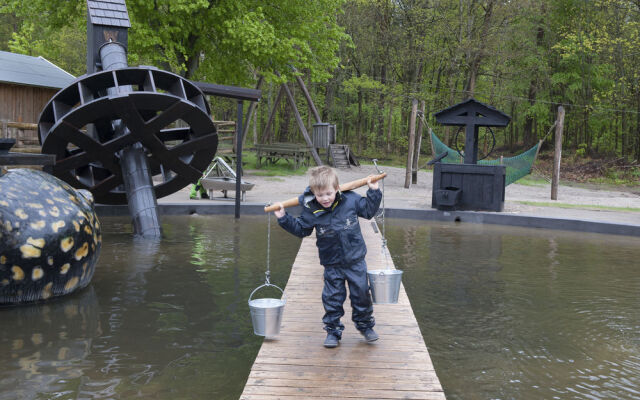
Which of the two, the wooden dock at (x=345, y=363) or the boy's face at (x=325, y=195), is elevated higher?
the boy's face at (x=325, y=195)

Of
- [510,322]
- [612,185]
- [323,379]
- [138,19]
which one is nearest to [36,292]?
[323,379]

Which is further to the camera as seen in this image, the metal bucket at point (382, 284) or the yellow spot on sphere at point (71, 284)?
the yellow spot on sphere at point (71, 284)

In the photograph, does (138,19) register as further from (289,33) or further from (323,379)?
(323,379)

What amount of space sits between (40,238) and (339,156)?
85.7 ft

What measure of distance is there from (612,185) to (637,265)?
2022cm

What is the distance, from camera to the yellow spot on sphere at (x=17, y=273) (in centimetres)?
697

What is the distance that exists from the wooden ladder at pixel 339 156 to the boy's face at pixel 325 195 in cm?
2690

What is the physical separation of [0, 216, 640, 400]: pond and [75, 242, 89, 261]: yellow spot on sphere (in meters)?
0.55

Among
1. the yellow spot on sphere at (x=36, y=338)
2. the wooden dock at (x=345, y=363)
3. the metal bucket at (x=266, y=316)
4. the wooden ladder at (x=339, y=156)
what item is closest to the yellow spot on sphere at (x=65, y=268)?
the yellow spot on sphere at (x=36, y=338)

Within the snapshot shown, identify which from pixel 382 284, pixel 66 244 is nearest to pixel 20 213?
pixel 66 244

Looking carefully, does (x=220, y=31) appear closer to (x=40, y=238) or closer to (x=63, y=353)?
(x=40, y=238)

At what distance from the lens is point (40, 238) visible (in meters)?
7.04

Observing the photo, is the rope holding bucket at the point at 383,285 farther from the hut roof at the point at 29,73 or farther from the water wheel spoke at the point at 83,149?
the hut roof at the point at 29,73

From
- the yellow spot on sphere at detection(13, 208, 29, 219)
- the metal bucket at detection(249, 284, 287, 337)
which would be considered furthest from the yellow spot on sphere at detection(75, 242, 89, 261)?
the metal bucket at detection(249, 284, 287, 337)
